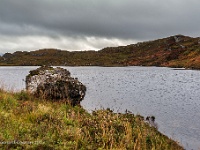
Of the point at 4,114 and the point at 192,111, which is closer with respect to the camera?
the point at 4,114

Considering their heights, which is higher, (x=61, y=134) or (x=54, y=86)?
(x=54, y=86)

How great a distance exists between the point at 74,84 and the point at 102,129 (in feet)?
35.1

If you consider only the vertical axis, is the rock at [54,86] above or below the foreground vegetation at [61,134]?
above

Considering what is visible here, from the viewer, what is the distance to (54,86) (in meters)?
21.2

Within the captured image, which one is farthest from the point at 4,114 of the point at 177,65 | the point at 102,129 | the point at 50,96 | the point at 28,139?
the point at 177,65

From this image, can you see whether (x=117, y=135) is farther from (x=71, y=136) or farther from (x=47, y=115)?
(x=47, y=115)

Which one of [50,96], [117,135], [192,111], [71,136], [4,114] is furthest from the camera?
[192,111]

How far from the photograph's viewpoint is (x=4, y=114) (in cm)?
1248

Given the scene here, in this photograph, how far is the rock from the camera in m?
21.1

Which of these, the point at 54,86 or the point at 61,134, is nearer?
the point at 61,134

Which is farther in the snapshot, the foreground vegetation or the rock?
the rock

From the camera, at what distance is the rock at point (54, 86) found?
2114cm

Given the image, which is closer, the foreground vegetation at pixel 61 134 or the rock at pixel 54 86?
the foreground vegetation at pixel 61 134

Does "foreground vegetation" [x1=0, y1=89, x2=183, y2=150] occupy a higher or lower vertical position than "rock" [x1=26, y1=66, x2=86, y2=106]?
lower
